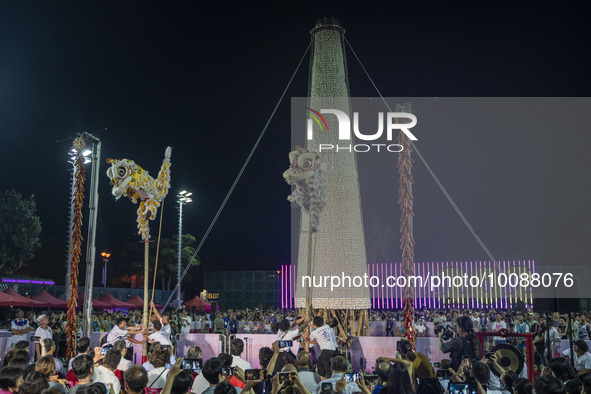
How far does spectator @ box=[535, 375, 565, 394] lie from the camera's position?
190 inches

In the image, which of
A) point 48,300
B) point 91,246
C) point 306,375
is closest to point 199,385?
point 306,375

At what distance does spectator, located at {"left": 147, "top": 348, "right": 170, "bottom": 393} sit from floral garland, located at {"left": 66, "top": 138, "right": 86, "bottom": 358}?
9.17 m

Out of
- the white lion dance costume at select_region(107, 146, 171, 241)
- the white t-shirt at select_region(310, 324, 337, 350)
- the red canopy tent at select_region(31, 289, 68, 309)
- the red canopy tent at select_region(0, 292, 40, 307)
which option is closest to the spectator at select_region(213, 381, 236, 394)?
the white t-shirt at select_region(310, 324, 337, 350)

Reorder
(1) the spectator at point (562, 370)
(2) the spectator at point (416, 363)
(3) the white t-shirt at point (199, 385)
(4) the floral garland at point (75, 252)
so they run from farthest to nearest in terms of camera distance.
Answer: (4) the floral garland at point (75, 252), (2) the spectator at point (416, 363), (3) the white t-shirt at point (199, 385), (1) the spectator at point (562, 370)

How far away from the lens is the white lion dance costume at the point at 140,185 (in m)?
12.7

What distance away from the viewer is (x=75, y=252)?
15.2 m

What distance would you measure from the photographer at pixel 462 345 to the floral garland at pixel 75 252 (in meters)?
10.1

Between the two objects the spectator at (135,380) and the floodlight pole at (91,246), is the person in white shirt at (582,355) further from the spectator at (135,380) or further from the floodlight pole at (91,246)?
the floodlight pole at (91,246)

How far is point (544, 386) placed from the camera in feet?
16.0

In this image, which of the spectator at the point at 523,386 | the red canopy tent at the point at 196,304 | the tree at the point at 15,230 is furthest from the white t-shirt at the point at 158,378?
the tree at the point at 15,230

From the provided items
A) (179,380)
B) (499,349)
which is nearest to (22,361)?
(179,380)

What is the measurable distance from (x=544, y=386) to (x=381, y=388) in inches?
80.4

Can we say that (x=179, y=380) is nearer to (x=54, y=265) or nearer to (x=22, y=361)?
(x=22, y=361)

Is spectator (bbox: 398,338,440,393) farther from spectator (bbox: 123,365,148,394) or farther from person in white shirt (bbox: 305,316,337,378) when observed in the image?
spectator (bbox: 123,365,148,394)
